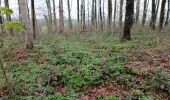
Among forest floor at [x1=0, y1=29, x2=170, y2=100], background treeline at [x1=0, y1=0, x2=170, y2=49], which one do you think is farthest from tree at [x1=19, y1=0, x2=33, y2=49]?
forest floor at [x1=0, y1=29, x2=170, y2=100]

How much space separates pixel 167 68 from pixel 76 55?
356 cm

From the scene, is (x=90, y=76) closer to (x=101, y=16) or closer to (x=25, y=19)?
(x=25, y=19)

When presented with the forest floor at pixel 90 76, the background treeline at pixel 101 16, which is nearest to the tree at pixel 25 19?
the background treeline at pixel 101 16

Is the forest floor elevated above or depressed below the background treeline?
below

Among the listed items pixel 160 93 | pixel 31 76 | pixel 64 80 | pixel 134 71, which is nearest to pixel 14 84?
pixel 31 76

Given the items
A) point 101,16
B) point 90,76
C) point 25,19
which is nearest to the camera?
point 90,76

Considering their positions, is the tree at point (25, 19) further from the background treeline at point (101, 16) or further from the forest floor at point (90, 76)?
the forest floor at point (90, 76)

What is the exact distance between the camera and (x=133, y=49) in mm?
9820

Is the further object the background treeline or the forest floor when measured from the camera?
the background treeline

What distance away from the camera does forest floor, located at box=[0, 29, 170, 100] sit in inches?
241

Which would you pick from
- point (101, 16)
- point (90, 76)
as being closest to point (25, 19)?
point (90, 76)

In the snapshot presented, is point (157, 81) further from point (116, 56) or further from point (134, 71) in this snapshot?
point (116, 56)

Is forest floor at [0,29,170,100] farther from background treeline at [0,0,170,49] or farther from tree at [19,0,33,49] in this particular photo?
background treeline at [0,0,170,49]

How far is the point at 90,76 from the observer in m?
6.92
